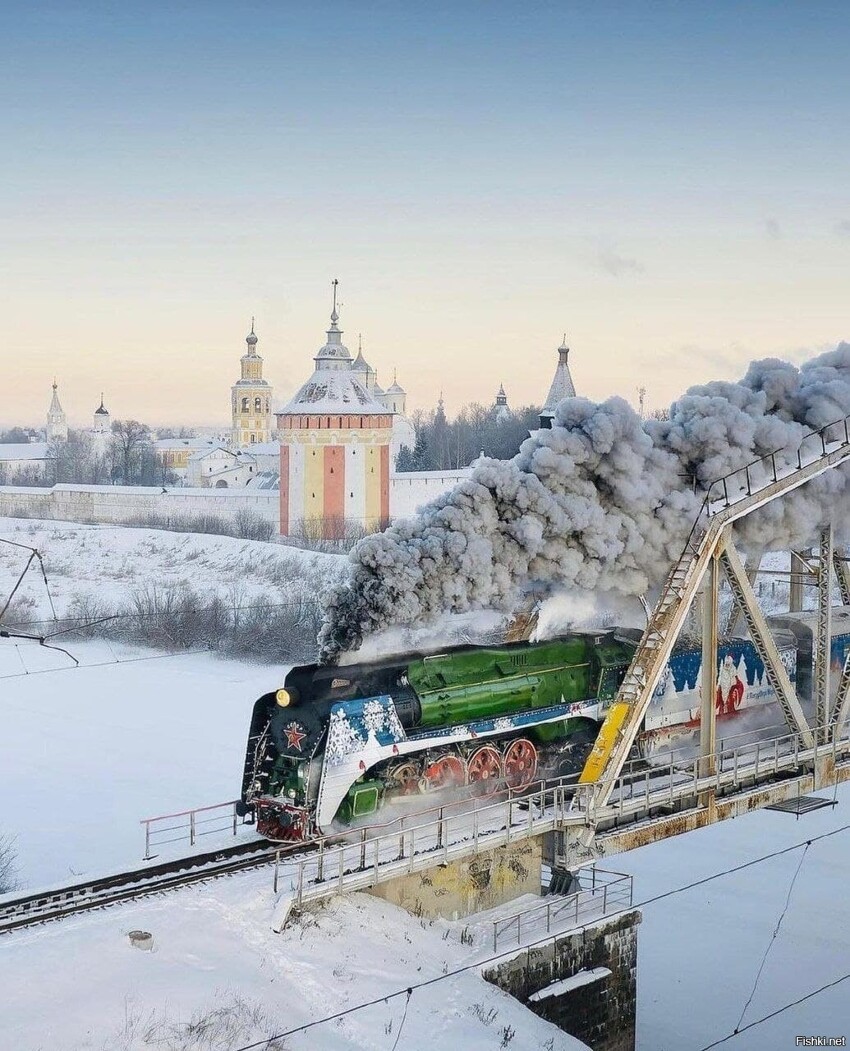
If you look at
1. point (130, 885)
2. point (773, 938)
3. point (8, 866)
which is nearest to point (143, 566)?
point (8, 866)

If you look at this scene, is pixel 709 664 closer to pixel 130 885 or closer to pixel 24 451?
pixel 130 885

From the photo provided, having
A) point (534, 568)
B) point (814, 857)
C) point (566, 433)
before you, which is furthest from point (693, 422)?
point (814, 857)

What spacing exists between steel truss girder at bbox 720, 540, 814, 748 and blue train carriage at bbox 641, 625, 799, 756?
1.43 metres

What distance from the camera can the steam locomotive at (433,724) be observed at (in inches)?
816

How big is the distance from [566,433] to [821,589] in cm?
574

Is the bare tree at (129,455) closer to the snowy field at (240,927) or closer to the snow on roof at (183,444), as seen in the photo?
the snow on roof at (183,444)

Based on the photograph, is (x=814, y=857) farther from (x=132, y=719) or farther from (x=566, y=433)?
(x=132, y=719)

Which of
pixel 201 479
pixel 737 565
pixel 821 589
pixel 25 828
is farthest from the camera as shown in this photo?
pixel 201 479

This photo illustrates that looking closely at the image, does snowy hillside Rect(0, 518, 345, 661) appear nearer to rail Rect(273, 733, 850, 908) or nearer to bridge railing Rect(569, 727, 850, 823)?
bridge railing Rect(569, 727, 850, 823)

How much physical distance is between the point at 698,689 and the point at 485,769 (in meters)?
6.34

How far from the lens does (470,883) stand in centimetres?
2155

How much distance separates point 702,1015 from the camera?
2709 centimetres

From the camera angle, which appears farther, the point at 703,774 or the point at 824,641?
the point at 824,641

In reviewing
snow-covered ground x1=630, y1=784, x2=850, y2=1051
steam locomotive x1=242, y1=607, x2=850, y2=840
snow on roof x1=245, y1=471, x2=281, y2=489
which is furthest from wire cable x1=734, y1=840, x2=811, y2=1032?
snow on roof x1=245, y1=471, x2=281, y2=489
